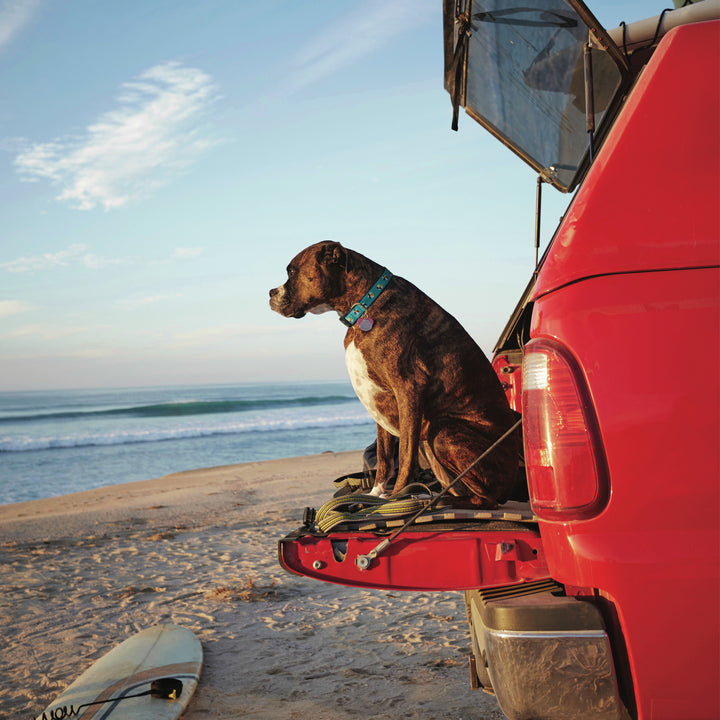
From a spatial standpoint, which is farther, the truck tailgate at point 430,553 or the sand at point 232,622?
the sand at point 232,622

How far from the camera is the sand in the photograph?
3.27 meters

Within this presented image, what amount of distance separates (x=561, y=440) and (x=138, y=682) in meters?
2.91

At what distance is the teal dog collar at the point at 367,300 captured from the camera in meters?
2.85

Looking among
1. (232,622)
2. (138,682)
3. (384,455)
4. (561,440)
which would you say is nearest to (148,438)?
(232,622)

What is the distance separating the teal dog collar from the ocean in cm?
1161

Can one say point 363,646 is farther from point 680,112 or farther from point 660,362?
point 680,112

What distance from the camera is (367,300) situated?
112 inches

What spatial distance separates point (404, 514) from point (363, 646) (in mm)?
2137

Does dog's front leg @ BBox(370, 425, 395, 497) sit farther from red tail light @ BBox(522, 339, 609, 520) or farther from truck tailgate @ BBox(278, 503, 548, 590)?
red tail light @ BBox(522, 339, 609, 520)

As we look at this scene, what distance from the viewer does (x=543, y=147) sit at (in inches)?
143

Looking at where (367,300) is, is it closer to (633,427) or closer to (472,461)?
(472,461)

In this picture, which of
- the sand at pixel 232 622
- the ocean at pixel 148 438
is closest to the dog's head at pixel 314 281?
the sand at pixel 232 622

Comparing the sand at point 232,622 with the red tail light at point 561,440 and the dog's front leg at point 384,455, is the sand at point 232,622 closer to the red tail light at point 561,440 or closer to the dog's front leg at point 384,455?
the dog's front leg at point 384,455

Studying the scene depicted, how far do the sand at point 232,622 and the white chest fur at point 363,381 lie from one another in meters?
1.44
